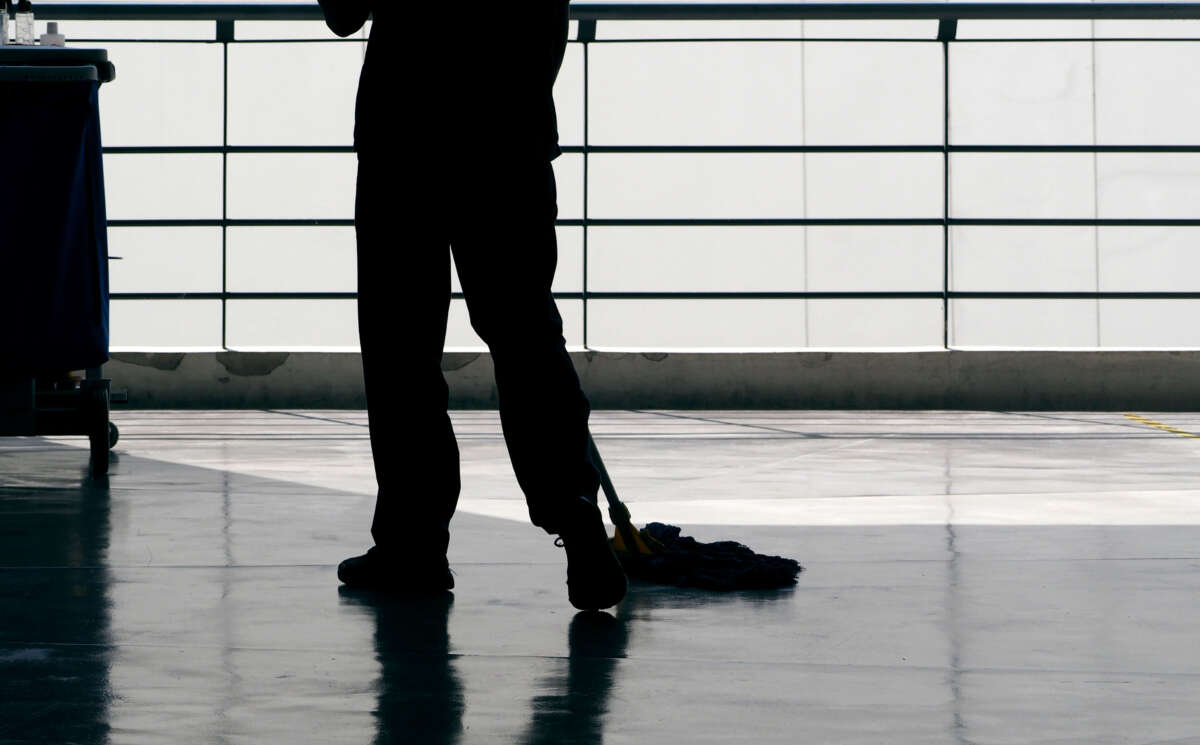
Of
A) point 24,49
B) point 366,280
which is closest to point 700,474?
point 24,49

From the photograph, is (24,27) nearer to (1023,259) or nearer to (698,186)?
(698,186)

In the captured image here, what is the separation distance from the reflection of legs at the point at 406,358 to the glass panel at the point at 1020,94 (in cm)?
2000

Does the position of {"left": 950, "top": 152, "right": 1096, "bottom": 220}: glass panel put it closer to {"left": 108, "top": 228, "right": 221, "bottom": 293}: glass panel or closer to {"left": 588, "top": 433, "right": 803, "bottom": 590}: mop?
{"left": 108, "top": 228, "right": 221, "bottom": 293}: glass panel

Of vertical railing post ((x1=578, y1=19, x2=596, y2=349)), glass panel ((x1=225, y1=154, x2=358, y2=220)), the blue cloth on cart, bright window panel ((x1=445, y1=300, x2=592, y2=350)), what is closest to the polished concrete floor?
the blue cloth on cart

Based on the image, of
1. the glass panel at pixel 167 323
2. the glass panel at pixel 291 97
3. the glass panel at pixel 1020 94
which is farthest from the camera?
the glass panel at pixel 1020 94

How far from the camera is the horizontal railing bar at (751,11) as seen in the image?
1125cm

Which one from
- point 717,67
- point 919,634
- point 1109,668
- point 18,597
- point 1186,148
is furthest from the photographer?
point 717,67

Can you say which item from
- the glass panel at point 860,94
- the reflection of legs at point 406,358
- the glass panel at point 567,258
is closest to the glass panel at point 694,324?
the glass panel at point 860,94

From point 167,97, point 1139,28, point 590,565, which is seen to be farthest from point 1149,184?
point 590,565

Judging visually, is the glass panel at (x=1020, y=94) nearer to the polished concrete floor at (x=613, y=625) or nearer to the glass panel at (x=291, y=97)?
the glass panel at (x=291, y=97)

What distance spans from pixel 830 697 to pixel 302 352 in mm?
9572

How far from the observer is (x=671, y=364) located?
37.6 ft

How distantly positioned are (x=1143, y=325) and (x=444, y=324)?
21405 millimetres

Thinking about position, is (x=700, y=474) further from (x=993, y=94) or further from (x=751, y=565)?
(x=993, y=94)
